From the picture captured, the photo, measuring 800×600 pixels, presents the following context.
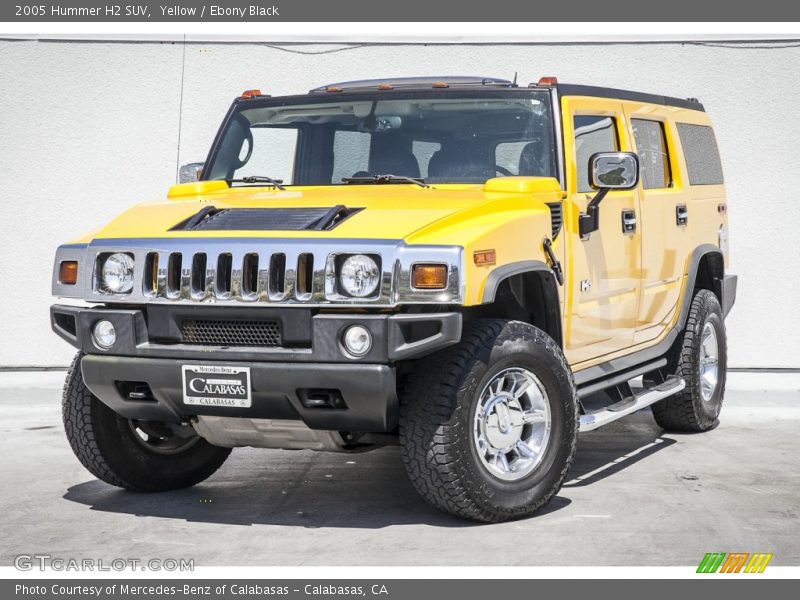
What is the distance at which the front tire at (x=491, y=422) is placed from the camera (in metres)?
5.30

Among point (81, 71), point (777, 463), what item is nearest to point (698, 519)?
point (777, 463)

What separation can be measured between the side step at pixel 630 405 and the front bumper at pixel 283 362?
1276 millimetres

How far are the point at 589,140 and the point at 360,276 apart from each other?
2.19 meters

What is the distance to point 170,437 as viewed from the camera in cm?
649

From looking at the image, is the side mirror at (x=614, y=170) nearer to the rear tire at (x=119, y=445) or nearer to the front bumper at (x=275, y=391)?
the front bumper at (x=275, y=391)

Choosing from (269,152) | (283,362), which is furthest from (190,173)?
(283,362)

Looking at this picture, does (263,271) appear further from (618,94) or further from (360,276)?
(618,94)

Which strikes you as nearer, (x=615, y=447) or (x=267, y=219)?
(x=267, y=219)

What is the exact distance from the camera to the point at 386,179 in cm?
620

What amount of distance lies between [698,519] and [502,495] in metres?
0.97

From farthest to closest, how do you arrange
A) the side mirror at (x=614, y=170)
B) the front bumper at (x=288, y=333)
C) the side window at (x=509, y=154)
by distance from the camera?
the side window at (x=509, y=154)
the side mirror at (x=614, y=170)
the front bumper at (x=288, y=333)

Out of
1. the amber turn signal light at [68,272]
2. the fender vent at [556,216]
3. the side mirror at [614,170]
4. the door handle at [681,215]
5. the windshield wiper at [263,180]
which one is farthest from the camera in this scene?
the door handle at [681,215]

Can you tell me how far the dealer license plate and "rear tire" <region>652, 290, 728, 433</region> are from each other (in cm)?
370

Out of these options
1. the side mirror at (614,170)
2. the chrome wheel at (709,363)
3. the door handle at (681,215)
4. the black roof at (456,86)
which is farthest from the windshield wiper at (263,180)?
the chrome wheel at (709,363)
